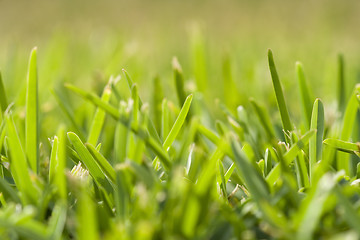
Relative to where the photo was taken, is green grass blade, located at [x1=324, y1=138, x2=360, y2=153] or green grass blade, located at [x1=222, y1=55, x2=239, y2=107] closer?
green grass blade, located at [x1=324, y1=138, x2=360, y2=153]

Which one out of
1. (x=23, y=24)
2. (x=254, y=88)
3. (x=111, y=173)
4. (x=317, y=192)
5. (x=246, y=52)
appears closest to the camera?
(x=317, y=192)

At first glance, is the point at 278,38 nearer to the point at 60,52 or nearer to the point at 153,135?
the point at 60,52

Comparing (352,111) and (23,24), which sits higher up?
(352,111)

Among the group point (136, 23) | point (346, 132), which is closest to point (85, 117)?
point (346, 132)

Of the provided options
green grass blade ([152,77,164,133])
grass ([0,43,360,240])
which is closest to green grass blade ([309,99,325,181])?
grass ([0,43,360,240])

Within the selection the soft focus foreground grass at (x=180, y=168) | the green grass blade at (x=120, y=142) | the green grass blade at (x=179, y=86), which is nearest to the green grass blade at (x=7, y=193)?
the soft focus foreground grass at (x=180, y=168)

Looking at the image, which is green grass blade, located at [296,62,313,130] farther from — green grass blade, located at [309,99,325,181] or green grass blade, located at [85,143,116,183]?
green grass blade, located at [85,143,116,183]
